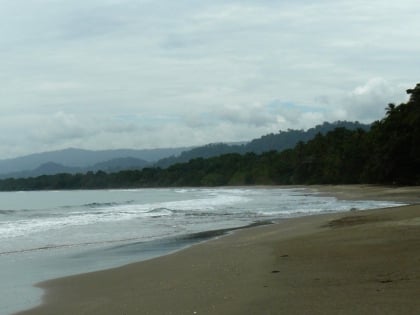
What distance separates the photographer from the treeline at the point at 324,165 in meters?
59.0

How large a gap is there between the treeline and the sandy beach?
150ft

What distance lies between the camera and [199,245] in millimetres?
16781

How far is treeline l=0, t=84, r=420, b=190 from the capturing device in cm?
5903

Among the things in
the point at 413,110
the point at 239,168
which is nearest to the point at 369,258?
the point at 413,110

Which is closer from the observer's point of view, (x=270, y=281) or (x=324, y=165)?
(x=270, y=281)

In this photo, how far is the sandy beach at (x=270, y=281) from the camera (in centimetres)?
727

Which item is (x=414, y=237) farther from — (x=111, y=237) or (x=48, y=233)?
(x=48, y=233)

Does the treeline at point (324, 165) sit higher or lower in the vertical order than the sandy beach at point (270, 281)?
higher

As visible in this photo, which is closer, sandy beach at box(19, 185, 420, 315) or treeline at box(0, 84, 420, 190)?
sandy beach at box(19, 185, 420, 315)

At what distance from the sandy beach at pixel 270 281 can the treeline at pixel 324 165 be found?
45841mm

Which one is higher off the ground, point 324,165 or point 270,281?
point 324,165

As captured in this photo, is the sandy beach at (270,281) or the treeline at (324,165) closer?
the sandy beach at (270,281)

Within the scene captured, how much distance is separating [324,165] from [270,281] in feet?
280

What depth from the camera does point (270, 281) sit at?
9.03 meters
